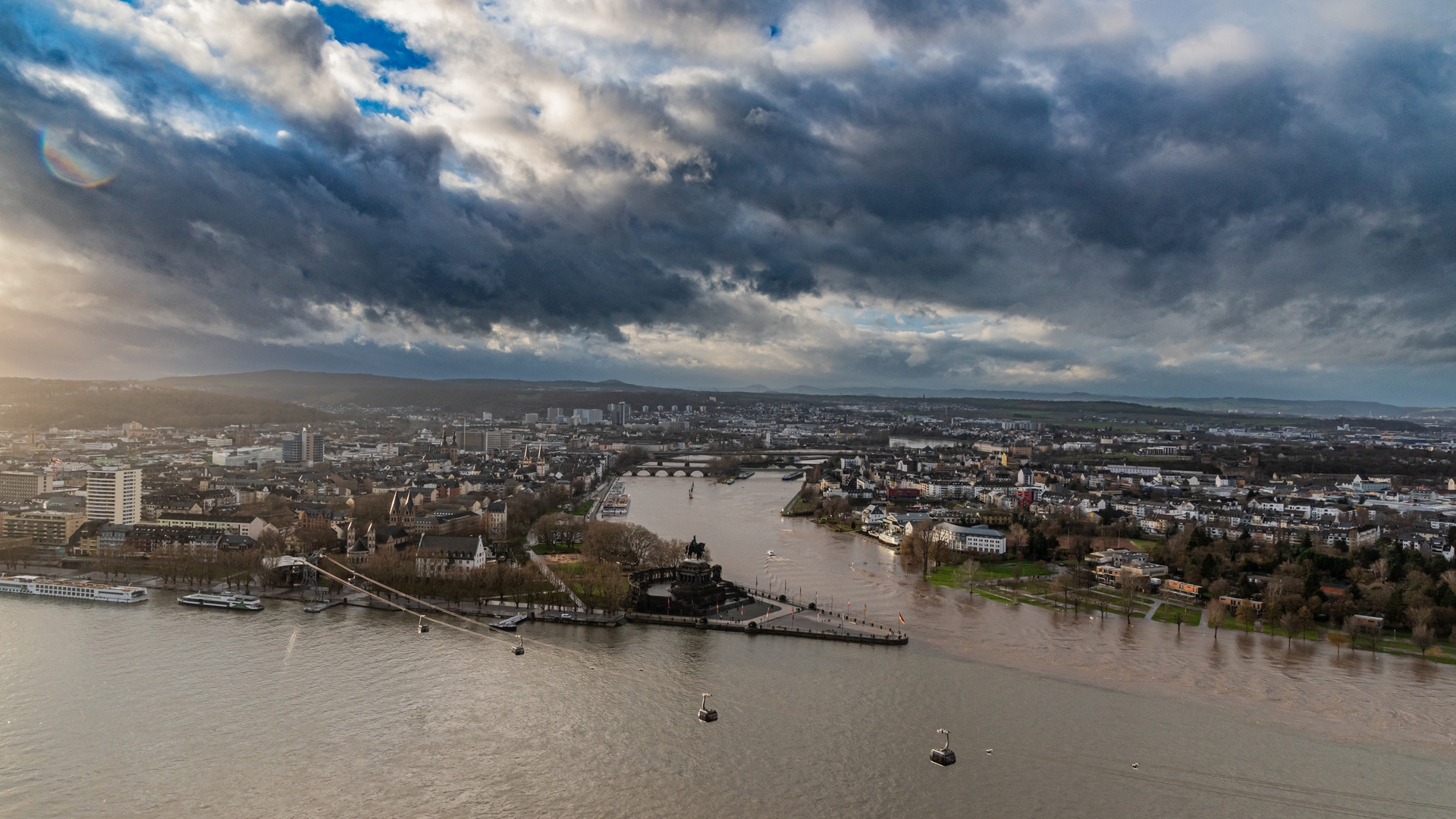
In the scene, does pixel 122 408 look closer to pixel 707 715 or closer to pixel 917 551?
pixel 917 551

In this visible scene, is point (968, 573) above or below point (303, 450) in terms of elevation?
above

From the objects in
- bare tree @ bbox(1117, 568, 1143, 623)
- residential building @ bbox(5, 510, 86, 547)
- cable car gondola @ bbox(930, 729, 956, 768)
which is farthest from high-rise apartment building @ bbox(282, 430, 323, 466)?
cable car gondola @ bbox(930, 729, 956, 768)

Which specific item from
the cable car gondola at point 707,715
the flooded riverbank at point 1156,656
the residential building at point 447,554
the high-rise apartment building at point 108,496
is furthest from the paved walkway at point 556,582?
the high-rise apartment building at point 108,496

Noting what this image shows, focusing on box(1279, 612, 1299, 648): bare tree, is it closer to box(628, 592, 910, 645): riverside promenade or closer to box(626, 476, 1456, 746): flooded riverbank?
box(626, 476, 1456, 746): flooded riverbank

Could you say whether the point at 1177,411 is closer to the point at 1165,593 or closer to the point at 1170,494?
the point at 1170,494

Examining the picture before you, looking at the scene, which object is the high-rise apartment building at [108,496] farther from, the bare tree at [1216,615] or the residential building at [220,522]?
the bare tree at [1216,615]

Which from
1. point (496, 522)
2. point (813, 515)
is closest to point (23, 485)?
point (496, 522)
